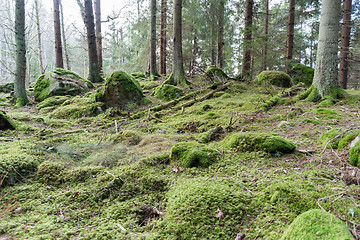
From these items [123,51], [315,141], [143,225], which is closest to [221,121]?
[315,141]

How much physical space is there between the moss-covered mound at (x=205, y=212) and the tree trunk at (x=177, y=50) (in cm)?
776

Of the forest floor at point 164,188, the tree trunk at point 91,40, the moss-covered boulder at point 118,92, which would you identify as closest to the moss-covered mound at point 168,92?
the moss-covered boulder at point 118,92

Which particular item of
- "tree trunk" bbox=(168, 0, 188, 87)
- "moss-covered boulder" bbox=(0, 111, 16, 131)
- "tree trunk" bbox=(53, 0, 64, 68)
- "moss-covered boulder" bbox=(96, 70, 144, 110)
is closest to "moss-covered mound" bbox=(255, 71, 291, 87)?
"tree trunk" bbox=(168, 0, 188, 87)

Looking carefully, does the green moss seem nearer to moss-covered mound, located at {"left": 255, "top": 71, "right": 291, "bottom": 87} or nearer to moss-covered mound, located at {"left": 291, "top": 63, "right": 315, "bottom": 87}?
moss-covered mound, located at {"left": 255, "top": 71, "right": 291, "bottom": 87}

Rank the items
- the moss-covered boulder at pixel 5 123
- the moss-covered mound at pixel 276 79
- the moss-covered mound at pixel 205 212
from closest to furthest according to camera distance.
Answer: the moss-covered mound at pixel 205 212 < the moss-covered boulder at pixel 5 123 < the moss-covered mound at pixel 276 79

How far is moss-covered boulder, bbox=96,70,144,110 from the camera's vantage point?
8219 millimetres

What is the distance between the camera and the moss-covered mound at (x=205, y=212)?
1.93 metres

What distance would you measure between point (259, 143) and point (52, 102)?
9790 mm

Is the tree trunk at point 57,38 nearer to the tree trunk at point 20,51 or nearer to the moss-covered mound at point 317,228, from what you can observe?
the tree trunk at point 20,51

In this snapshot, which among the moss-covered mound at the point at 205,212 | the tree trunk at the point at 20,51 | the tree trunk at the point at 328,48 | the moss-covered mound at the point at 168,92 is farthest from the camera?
the moss-covered mound at the point at 168,92

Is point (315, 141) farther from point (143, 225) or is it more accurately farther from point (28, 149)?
point (28, 149)

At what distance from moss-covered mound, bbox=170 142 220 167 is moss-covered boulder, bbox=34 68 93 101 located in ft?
31.4

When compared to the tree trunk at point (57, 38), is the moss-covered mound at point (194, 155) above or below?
below

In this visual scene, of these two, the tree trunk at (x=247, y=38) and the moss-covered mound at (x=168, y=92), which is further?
the tree trunk at (x=247, y=38)
